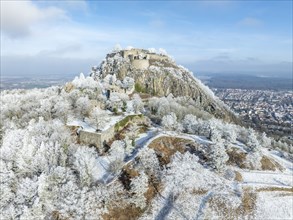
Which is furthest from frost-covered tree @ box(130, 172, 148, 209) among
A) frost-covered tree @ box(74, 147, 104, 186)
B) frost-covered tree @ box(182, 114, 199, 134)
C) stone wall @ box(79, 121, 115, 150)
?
frost-covered tree @ box(182, 114, 199, 134)

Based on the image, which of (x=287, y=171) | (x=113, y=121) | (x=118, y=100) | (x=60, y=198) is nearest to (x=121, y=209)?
(x=60, y=198)

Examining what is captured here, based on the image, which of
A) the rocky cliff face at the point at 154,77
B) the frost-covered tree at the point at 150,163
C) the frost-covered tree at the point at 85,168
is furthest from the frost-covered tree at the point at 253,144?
the rocky cliff face at the point at 154,77

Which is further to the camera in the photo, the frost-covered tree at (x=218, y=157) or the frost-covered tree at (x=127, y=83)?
the frost-covered tree at (x=127, y=83)

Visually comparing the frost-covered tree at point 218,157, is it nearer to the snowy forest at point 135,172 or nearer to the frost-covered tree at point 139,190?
the snowy forest at point 135,172

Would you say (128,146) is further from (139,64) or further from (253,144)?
(139,64)

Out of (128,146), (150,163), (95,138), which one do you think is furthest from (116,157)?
(95,138)

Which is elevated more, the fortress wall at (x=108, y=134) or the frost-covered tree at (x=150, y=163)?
the fortress wall at (x=108, y=134)
